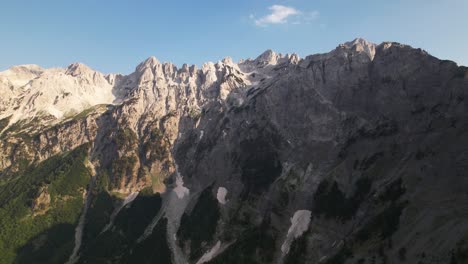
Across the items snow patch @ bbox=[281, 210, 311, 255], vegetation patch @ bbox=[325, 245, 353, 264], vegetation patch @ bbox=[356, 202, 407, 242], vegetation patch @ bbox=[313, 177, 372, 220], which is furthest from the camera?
snow patch @ bbox=[281, 210, 311, 255]

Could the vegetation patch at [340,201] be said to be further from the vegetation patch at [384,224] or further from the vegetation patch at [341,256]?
the vegetation patch at [341,256]

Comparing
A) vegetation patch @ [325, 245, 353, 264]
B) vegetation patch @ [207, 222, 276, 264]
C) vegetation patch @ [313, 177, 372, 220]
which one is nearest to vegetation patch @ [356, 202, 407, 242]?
vegetation patch @ [325, 245, 353, 264]

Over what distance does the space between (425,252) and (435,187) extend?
3751cm

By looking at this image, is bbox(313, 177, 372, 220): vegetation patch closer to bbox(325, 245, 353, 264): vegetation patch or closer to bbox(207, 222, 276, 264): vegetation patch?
bbox(207, 222, 276, 264): vegetation patch

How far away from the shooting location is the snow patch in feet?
606

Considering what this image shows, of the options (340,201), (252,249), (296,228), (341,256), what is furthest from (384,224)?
(252,249)

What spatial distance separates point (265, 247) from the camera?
186m

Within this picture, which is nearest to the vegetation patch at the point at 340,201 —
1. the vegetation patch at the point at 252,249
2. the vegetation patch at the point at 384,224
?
the vegetation patch at the point at 384,224

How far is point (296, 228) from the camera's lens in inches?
7549

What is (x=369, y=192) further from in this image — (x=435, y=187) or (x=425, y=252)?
(x=425, y=252)

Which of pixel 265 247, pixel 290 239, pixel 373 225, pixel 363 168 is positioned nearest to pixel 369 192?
pixel 363 168

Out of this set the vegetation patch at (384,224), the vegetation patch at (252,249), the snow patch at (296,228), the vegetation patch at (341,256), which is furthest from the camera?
the snow patch at (296,228)

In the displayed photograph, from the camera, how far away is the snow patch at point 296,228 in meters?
185

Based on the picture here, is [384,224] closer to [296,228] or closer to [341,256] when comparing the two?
[341,256]
